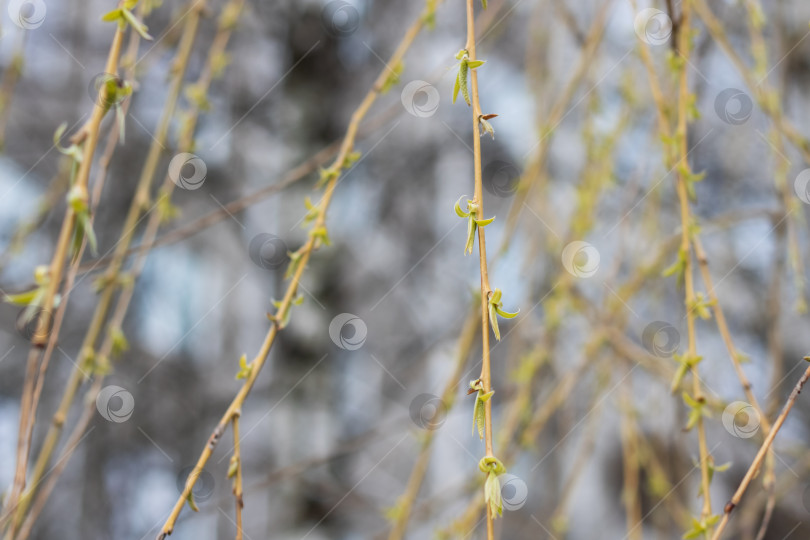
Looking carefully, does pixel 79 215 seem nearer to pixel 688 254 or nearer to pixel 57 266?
pixel 57 266

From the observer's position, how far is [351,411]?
1965 mm

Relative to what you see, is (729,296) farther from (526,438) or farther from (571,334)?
(526,438)

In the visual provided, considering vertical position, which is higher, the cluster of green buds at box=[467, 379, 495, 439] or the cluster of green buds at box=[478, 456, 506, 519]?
the cluster of green buds at box=[467, 379, 495, 439]

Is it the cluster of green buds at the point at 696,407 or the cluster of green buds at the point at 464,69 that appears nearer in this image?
the cluster of green buds at the point at 464,69

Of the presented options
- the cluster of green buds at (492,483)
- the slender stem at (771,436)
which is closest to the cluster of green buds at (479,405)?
the cluster of green buds at (492,483)

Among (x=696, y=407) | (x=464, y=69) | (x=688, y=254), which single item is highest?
(x=464, y=69)

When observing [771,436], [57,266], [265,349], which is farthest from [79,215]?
[771,436]

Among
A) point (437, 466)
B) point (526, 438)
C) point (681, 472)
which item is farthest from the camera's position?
point (437, 466)

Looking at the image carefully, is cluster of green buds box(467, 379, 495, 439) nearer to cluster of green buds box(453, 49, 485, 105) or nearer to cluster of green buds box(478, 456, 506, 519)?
cluster of green buds box(478, 456, 506, 519)

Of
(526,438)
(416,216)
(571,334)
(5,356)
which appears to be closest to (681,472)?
(571,334)

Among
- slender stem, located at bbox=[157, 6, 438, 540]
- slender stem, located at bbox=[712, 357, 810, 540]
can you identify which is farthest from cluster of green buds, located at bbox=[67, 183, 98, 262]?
slender stem, located at bbox=[712, 357, 810, 540]

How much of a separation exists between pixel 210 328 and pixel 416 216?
2.17 ft

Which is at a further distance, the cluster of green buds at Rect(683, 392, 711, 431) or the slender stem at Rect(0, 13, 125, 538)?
the cluster of green buds at Rect(683, 392, 711, 431)

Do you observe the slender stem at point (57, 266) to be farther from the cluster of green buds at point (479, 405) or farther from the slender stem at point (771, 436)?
the slender stem at point (771, 436)
